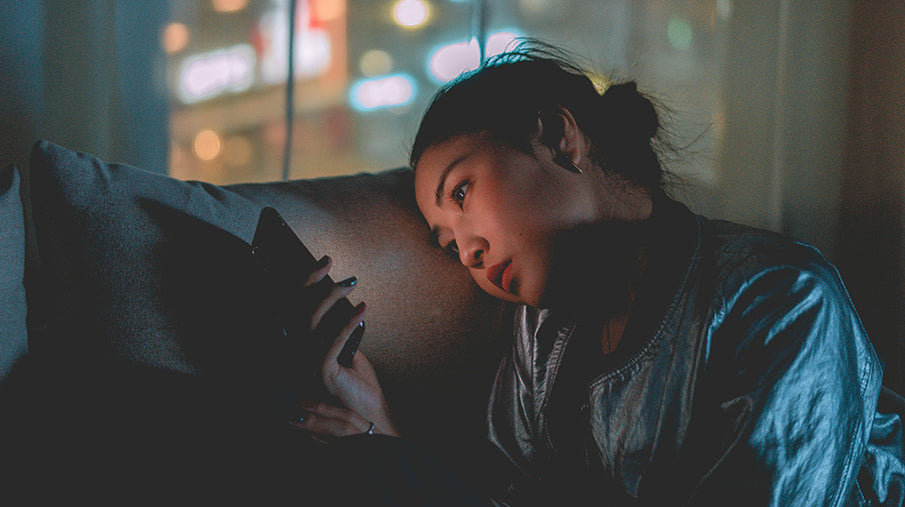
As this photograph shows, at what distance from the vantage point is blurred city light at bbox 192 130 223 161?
1.49 meters

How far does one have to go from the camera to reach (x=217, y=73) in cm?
152

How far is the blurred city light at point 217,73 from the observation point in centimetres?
145

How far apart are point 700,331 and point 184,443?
25.0 inches

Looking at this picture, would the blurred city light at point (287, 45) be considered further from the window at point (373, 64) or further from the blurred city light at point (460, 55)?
the blurred city light at point (460, 55)

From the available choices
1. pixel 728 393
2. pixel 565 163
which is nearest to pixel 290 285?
pixel 565 163

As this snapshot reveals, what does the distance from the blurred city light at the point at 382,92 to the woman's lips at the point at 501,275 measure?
2.86 feet

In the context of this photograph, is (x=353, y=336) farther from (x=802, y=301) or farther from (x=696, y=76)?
(x=696, y=76)

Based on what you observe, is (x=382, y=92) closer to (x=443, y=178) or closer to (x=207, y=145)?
(x=207, y=145)

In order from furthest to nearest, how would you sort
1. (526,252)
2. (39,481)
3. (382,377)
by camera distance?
(382,377) → (526,252) → (39,481)

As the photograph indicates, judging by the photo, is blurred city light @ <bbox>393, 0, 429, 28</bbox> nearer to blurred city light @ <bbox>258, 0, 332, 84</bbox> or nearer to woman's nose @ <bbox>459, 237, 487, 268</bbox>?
blurred city light @ <bbox>258, 0, 332, 84</bbox>

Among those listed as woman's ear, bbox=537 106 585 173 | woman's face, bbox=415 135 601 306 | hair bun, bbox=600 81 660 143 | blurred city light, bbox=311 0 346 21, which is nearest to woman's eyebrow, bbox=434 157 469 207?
woman's face, bbox=415 135 601 306

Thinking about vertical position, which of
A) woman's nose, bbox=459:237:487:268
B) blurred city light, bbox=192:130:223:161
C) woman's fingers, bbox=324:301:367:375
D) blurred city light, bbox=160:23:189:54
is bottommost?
woman's fingers, bbox=324:301:367:375

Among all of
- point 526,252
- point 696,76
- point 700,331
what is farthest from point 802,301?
point 696,76

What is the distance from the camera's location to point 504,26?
163 centimetres
